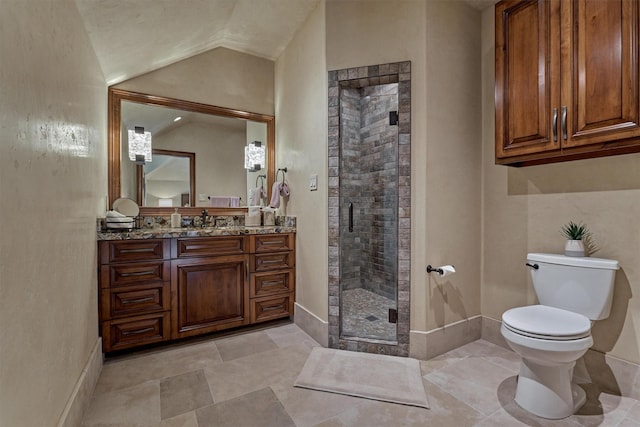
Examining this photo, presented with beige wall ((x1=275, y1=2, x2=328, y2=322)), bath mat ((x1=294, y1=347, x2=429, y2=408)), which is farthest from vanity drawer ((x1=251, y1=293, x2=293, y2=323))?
bath mat ((x1=294, y1=347, x2=429, y2=408))

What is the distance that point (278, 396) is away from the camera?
1.73 meters

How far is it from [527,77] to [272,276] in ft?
7.80

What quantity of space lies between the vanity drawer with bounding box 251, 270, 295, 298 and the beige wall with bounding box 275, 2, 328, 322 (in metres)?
0.09

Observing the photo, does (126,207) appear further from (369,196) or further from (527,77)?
(527,77)

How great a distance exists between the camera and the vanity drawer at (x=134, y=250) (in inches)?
81.7

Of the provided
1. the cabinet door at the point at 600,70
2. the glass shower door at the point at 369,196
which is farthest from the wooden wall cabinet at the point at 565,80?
the glass shower door at the point at 369,196

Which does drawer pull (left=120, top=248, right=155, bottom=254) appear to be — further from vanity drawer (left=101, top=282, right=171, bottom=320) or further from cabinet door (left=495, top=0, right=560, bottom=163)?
cabinet door (left=495, top=0, right=560, bottom=163)

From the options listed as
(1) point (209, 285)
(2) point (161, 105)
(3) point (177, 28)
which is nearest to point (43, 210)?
(1) point (209, 285)

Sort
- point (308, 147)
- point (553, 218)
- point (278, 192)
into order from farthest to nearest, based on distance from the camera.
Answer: point (278, 192) → point (308, 147) → point (553, 218)

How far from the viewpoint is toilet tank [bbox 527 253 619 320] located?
1650 millimetres

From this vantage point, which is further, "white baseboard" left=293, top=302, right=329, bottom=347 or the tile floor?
"white baseboard" left=293, top=302, right=329, bottom=347

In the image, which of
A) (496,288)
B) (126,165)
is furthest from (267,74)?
(496,288)

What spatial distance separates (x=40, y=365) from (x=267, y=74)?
3020 mm

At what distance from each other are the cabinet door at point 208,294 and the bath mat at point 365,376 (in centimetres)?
80
